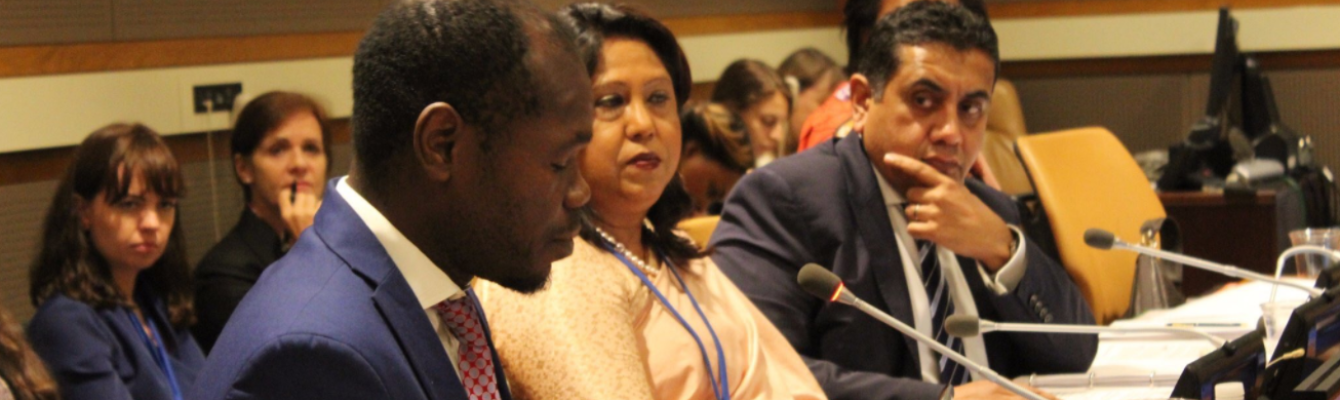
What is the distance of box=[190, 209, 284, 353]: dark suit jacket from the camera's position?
118 inches

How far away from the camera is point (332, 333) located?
41.2 inches

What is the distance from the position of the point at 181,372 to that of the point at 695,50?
2.50m

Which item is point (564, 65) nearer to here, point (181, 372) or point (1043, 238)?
point (181, 372)

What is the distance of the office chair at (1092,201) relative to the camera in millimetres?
3152

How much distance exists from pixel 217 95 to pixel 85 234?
703 mm

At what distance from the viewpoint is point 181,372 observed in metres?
2.74

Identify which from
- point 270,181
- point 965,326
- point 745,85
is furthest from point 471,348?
point 745,85

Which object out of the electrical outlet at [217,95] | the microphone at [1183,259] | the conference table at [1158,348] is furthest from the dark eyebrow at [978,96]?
the electrical outlet at [217,95]

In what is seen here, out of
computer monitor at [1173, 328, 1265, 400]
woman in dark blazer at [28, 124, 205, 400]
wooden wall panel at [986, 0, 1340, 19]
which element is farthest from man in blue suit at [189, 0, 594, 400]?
wooden wall panel at [986, 0, 1340, 19]

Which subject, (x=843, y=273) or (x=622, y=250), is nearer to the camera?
(x=622, y=250)

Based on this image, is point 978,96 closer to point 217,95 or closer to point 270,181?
point 270,181

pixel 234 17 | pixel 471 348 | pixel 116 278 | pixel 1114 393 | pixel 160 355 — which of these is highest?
pixel 471 348

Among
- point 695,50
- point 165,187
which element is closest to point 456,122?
point 165,187

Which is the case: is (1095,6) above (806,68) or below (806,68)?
above
